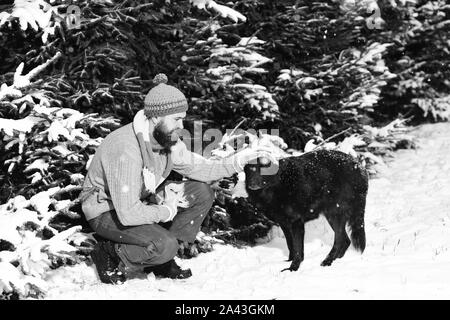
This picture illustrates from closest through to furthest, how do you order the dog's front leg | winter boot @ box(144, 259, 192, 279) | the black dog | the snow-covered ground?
1. the snow-covered ground
2. winter boot @ box(144, 259, 192, 279)
3. the dog's front leg
4. the black dog

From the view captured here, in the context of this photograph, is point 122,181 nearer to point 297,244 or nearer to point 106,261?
point 106,261

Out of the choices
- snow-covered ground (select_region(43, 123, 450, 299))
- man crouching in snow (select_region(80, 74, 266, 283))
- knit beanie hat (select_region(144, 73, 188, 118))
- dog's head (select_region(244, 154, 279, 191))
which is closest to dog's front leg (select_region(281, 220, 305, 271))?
snow-covered ground (select_region(43, 123, 450, 299))

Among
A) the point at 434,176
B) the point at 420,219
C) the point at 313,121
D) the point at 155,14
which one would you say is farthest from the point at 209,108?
the point at 434,176

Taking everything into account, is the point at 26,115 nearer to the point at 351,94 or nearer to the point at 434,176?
the point at 351,94

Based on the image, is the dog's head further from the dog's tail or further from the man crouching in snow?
the dog's tail

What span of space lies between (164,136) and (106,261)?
1.22m

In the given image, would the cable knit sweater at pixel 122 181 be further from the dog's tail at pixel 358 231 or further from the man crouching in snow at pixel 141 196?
the dog's tail at pixel 358 231

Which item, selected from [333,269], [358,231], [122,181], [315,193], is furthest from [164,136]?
[358,231]

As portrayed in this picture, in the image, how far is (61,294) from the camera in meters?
4.21

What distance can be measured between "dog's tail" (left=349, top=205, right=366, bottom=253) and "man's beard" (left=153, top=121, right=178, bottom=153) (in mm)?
2016

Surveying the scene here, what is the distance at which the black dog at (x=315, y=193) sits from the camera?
539cm

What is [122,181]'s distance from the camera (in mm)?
4297

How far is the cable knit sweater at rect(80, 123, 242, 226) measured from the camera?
4.30 meters
